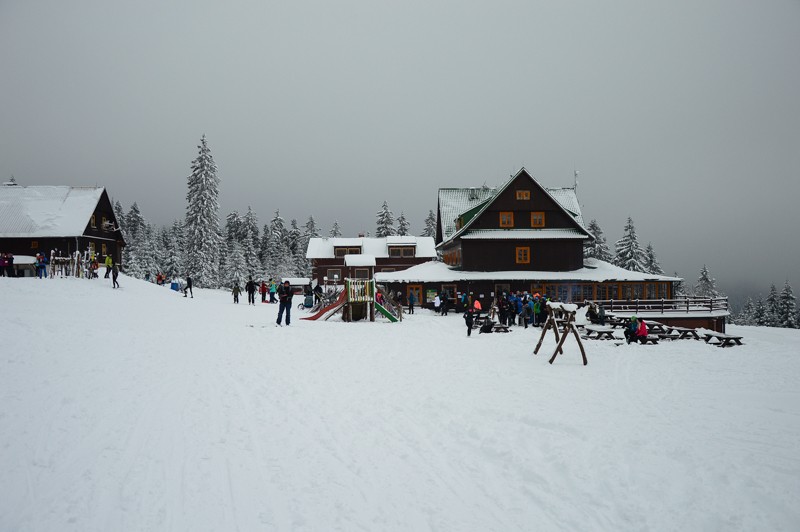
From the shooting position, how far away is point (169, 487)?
17.5 ft

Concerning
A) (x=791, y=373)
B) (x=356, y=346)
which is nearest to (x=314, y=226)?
(x=356, y=346)

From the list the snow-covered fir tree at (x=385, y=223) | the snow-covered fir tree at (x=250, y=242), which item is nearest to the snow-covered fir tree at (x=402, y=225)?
the snow-covered fir tree at (x=385, y=223)

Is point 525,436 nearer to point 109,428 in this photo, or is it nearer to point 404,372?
point 404,372

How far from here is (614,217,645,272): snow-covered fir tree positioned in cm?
5766

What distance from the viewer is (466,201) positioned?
4316 centimetres

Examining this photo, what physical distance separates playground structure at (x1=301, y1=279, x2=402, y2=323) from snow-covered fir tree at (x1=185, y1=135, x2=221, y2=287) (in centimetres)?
2745

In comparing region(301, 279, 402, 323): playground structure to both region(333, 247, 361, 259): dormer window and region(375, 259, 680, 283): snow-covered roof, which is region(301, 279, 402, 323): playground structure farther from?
region(333, 247, 361, 259): dormer window

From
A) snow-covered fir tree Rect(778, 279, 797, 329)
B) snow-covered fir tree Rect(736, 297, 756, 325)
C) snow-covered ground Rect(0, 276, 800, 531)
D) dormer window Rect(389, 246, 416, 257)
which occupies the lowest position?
A: snow-covered fir tree Rect(736, 297, 756, 325)

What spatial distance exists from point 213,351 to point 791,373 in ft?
53.9

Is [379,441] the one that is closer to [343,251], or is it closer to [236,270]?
[343,251]

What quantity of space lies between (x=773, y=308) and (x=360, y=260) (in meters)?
60.3

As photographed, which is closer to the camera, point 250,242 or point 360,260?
point 360,260

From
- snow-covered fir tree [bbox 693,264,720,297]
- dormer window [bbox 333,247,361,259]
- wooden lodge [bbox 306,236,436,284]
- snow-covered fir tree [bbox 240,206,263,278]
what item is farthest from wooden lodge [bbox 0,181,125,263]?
snow-covered fir tree [bbox 693,264,720,297]

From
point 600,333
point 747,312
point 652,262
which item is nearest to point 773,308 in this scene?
point 652,262
